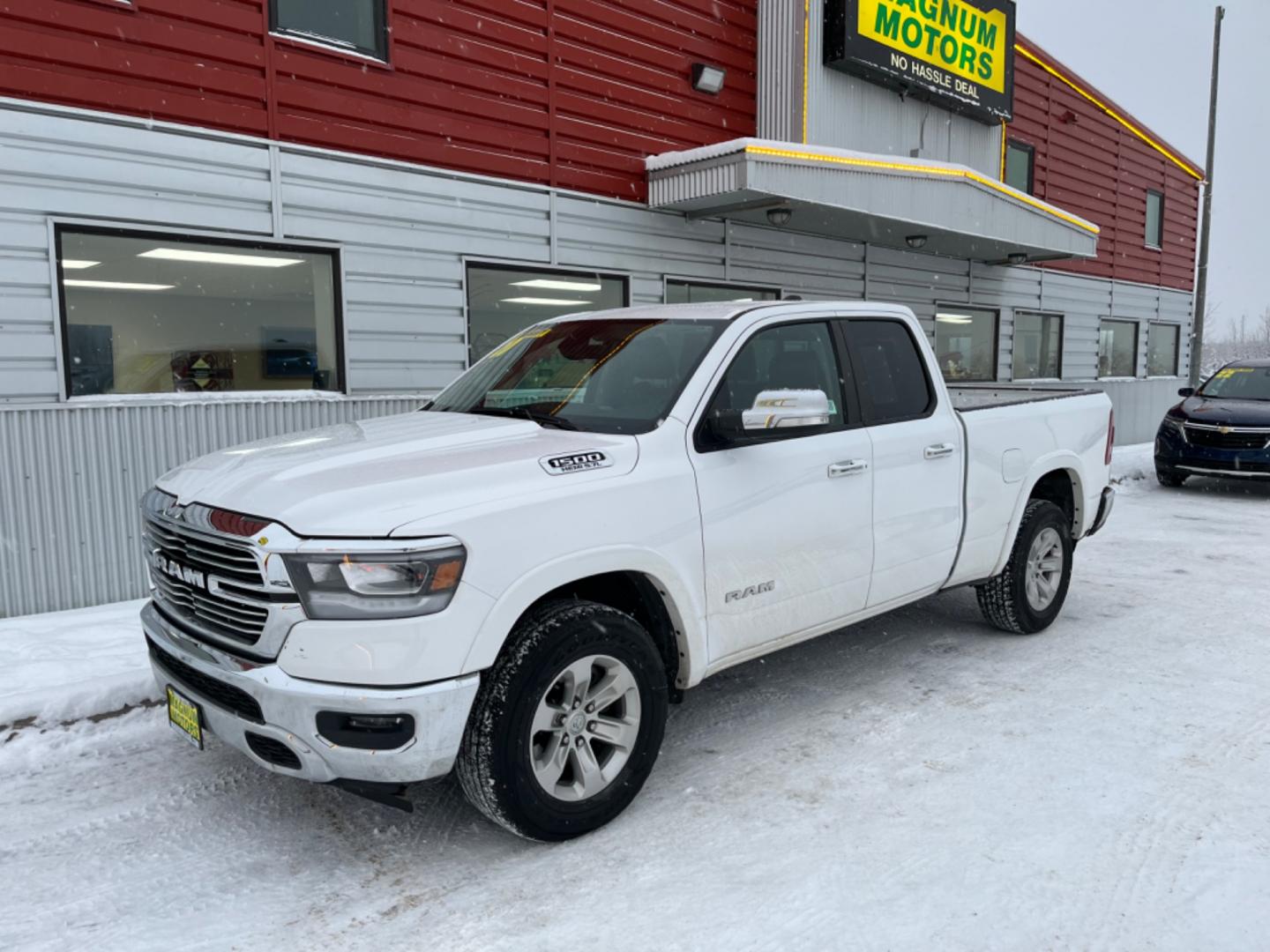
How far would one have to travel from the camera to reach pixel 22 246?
19.9ft

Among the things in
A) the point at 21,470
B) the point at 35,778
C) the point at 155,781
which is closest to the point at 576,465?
the point at 155,781

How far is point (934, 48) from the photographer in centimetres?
1223

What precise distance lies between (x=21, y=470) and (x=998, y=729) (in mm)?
6189

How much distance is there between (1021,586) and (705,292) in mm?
6124

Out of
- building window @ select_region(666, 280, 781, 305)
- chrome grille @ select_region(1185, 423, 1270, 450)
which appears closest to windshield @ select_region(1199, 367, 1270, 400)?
chrome grille @ select_region(1185, 423, 1270, 450)

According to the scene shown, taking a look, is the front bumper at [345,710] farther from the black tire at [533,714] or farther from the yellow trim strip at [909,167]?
the yellow trim strip at [909,167]

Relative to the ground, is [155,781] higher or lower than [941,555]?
lower

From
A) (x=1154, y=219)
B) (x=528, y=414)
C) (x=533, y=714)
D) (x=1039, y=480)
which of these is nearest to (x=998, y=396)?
(x=1039, y=480)

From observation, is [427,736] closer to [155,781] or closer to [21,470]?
[155,781]

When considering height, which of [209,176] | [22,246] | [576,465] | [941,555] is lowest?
[941,555]

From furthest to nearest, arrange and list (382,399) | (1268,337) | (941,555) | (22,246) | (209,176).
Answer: (1268,337)
(382,399)
(209,176)
(22,246)
(941,555)

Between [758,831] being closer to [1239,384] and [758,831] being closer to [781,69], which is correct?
[781,69]

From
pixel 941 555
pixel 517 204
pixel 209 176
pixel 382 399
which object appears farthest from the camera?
pixel 517 204

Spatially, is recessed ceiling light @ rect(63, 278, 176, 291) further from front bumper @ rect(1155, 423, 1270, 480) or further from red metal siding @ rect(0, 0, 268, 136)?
front bumper @ rect(1155, 423, 1270, 480)
